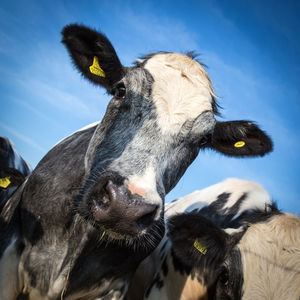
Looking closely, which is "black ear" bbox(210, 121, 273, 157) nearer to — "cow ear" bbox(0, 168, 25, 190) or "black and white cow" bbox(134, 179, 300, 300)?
"black and white cow" bbox(134, 179, 300, 300)

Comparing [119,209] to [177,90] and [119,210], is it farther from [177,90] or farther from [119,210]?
[177,90]

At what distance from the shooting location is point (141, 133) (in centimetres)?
267

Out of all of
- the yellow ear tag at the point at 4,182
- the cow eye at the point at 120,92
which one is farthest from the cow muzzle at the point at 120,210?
the yellow ear tag at the point at 4,182

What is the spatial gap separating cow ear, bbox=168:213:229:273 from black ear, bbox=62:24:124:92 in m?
1.69

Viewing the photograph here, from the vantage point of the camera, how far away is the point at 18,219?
3.38 m

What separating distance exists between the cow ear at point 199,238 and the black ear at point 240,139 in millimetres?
1328

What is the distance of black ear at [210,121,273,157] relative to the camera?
420 cm

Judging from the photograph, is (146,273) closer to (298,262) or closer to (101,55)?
(298,262)

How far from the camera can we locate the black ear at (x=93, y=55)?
3.40 m

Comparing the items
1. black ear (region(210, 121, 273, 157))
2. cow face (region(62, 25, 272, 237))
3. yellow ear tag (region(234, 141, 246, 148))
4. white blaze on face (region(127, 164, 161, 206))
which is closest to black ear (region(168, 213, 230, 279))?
cow face (region(62, 25, 272, 237))

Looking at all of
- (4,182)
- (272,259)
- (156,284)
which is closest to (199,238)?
(272,259)

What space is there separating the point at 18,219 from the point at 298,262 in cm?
279

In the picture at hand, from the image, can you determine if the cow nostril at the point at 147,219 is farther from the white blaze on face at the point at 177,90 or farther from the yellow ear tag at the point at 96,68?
the yellow ear tag at the point at 96,68

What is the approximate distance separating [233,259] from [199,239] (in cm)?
38
